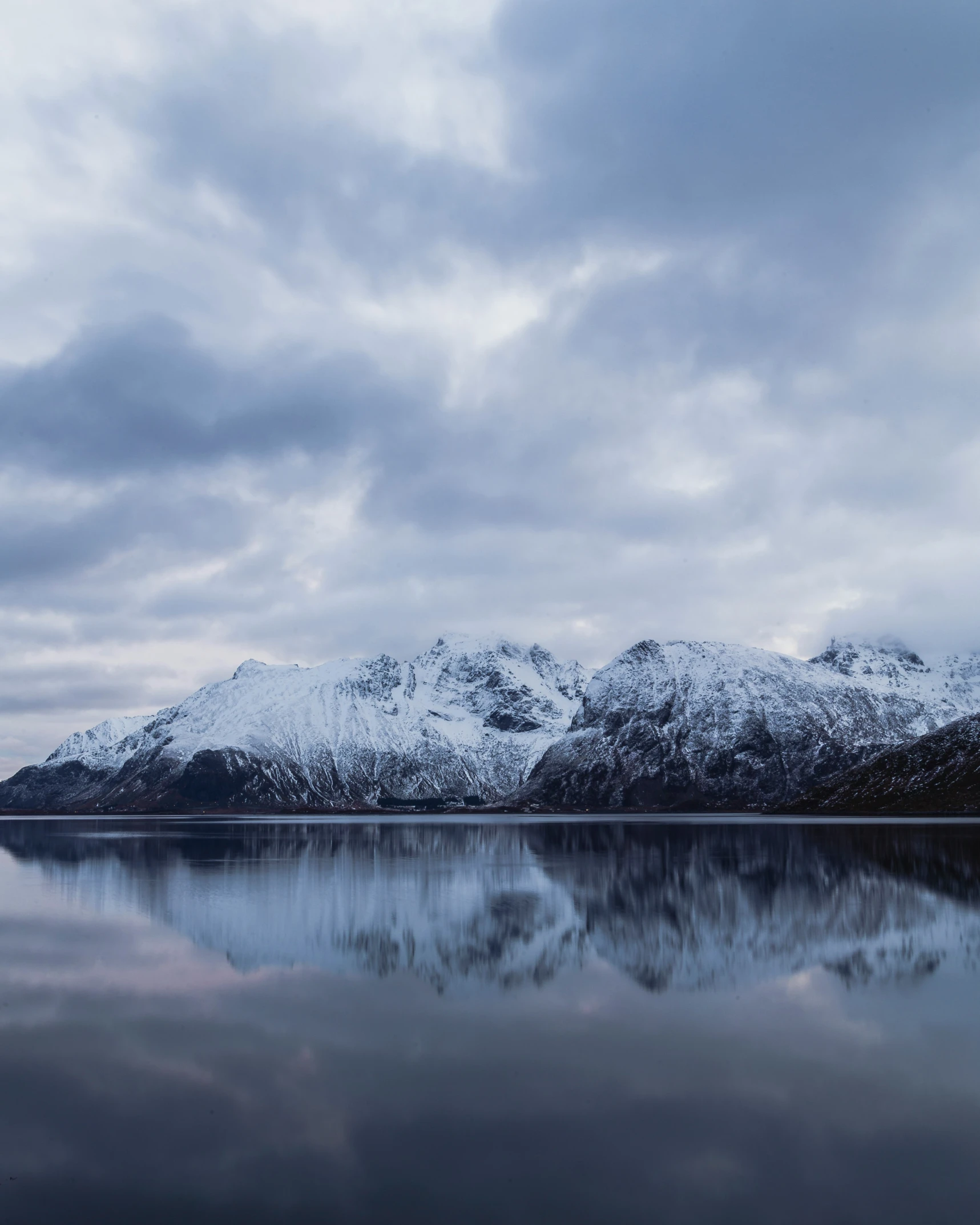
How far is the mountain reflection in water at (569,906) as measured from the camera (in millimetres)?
38344

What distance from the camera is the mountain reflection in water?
3834 centimetres

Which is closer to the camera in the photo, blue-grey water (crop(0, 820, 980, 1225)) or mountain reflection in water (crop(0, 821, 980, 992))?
blue-grey water (crop(0, 820, 980, 1225))

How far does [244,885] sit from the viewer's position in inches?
2694

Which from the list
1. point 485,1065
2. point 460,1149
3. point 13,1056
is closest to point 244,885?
point 13,1056

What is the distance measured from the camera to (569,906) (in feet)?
180

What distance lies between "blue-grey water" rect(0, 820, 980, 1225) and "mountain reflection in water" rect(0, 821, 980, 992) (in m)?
0.38

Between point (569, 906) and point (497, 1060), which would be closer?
point (497, 1060)

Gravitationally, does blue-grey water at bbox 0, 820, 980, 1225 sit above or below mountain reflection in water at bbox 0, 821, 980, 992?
above

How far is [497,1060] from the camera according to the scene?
2523 cm

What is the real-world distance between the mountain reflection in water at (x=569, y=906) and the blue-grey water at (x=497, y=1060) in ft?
1.25

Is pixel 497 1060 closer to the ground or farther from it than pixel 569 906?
farther from it

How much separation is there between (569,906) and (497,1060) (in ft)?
99.8

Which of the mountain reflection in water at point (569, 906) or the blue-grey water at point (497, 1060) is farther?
the mountain reflection in water at point (569, 906)

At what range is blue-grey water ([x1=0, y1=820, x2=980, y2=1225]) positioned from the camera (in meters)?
17.4
